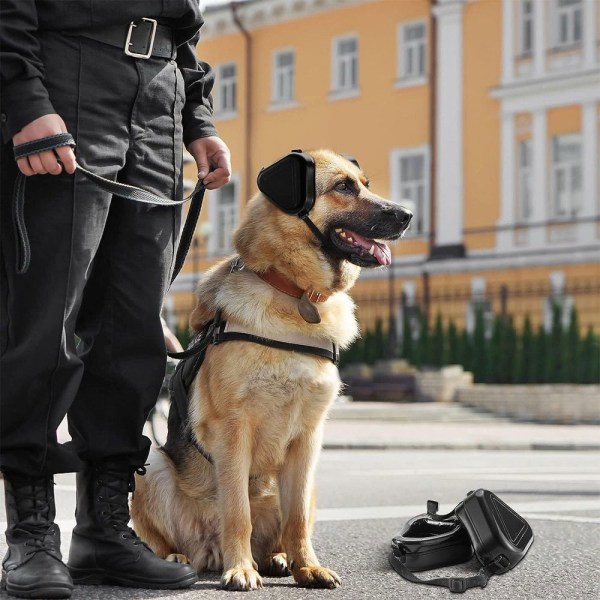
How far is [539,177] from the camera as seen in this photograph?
26.7 meters

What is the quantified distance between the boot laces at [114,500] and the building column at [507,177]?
77.5 feet

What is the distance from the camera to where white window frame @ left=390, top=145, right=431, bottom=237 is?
28.5m

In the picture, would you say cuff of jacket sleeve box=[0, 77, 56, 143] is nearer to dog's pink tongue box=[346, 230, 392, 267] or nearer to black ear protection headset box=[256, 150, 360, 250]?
black ear protection headset box=[256, 150, 360, 250]

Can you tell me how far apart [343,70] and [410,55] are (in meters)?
2.17

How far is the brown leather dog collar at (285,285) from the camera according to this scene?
4.29m

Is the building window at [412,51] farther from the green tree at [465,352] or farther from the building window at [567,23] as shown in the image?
the green tree at [465,352]

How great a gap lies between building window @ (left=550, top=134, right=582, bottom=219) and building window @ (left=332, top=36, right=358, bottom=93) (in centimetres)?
596

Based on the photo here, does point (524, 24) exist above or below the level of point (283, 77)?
above

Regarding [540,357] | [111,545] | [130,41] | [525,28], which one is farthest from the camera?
[525,28]

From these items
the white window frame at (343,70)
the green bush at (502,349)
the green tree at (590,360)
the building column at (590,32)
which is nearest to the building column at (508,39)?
the building column at (590,32)

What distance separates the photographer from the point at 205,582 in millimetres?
4066

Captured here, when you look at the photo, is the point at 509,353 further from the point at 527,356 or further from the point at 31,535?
the point at 31,535

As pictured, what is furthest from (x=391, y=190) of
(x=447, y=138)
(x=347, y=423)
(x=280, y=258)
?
(x=280, y=258)

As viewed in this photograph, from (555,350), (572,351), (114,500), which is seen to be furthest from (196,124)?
(555,350)
